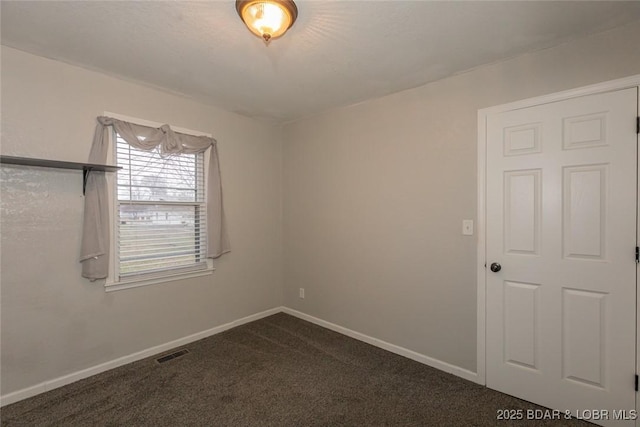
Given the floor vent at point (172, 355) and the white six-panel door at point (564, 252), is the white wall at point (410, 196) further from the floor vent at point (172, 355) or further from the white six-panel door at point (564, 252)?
the floor vent at point (172, 355)

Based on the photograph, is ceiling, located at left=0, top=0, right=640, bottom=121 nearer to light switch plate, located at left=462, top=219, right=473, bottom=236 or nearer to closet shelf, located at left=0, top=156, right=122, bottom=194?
closet shelf, located at left=0, top=156, right=122, bottom=194

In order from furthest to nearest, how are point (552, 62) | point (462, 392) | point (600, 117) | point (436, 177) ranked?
point (436, 177), point (462, 392), point (552, 62), point (600, 117)

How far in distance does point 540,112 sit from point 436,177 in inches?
33.5

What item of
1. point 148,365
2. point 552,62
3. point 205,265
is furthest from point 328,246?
point 552,62

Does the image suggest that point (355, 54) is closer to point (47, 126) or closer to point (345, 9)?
point (345, 9)

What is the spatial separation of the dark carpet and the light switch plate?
1207mm

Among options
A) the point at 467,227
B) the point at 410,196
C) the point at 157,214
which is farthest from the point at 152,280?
the point at 467,227

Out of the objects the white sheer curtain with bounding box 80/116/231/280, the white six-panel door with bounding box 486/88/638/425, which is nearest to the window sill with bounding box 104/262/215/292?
the white sheer curtain with bounding box 80/116/231/280

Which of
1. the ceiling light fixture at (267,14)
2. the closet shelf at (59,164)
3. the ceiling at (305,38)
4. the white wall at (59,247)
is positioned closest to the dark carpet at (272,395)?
the white wall at (59,247)

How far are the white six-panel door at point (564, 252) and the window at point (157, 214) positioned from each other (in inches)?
110

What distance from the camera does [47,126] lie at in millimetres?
2312

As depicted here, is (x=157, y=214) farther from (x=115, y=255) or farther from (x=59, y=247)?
(x=59, y=247)

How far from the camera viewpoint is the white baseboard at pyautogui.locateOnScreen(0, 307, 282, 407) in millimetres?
2184

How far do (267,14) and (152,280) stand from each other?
2.51m
